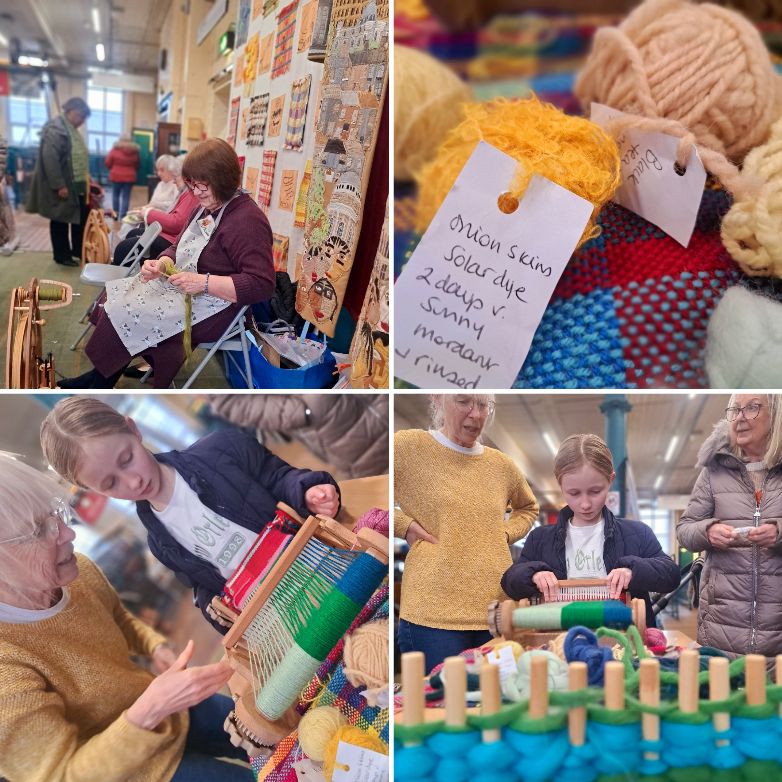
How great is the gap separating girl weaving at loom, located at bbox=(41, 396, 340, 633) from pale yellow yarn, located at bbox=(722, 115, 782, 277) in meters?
0.41

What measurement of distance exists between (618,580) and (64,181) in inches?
23.4

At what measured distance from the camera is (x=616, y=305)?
2.12 ft

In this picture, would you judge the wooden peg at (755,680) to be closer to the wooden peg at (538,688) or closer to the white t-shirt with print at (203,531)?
the wooden peg at (538,688)

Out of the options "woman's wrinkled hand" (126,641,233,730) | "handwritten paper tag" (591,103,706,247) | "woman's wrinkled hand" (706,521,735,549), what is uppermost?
"handwritten paper tag" (591,103,706,247)

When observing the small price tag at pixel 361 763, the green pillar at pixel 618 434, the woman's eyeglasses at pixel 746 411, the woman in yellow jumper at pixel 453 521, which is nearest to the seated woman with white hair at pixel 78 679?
the small price tag at pixel 361 763

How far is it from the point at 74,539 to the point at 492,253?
18.5 inches

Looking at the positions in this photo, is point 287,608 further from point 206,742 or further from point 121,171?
point 121,171

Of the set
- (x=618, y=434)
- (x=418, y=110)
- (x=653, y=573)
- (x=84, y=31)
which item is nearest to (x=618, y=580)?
(x=653, y=573)

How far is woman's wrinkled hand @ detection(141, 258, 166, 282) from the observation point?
655 millimetres

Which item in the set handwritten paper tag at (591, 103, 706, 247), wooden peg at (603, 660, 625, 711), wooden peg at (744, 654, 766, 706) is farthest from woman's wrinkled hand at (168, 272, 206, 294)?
wooden peg at (744, 654, 766, 706)

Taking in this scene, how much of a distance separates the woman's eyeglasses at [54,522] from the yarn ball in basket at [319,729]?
0.30 metres

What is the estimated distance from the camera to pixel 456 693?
0.71 meters

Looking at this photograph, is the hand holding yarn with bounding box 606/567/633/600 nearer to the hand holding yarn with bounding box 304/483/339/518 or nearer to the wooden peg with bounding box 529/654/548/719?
the wooden peg with bounding box 529/654/548/719

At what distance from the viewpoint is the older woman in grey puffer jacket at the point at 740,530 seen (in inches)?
28.9
